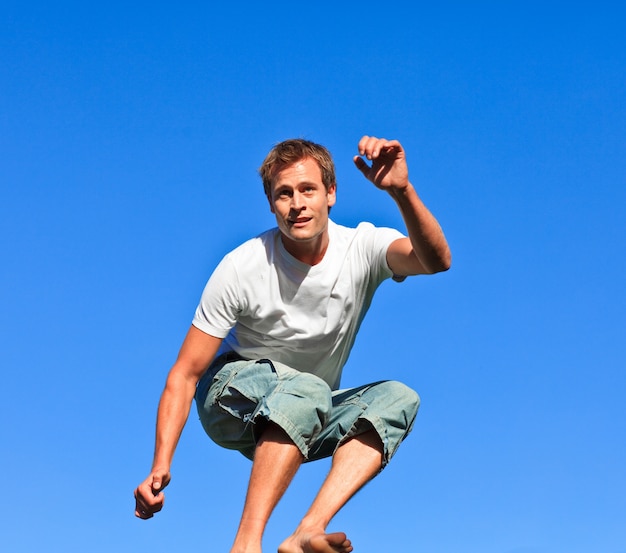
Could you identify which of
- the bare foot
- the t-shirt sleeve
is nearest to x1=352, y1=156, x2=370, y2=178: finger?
the t-shirt sleeve

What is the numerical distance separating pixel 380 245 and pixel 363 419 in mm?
1149

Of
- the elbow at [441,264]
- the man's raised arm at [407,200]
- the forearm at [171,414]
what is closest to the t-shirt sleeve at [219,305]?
the forearm at [171,414]

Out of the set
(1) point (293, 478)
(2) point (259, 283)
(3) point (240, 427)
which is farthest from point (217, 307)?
(1) point (293, 478)

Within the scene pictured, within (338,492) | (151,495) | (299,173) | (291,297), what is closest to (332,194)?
(299,173)

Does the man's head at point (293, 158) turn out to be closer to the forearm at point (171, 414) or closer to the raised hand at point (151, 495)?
the forearm at point (171, 414)

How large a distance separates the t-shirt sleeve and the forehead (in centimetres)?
66

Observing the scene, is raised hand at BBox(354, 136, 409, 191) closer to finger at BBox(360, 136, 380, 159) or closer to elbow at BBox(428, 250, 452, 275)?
finger at BBox(360, 136, 380, 159)

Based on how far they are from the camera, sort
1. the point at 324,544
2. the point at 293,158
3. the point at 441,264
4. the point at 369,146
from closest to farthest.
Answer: the point at 324,544 < the point at 369,146 < the point at 441,264 < the point at 293,158

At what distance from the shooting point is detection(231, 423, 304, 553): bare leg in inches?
247

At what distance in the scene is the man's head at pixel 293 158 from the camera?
23.6 ft

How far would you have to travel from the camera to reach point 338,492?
259 inches

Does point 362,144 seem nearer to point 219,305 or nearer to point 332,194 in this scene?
point 332,194

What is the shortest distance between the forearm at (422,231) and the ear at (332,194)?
2.69ft

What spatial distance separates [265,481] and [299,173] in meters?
1.99
